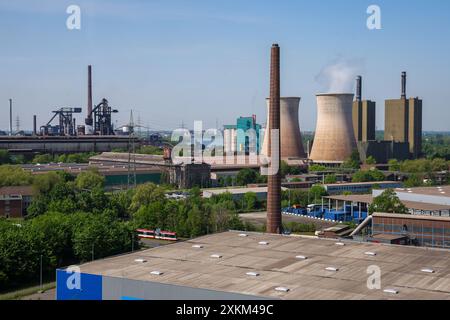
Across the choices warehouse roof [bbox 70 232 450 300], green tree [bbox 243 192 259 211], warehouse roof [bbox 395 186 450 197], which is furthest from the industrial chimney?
warehouse roof [bbox 70 232 450 300]

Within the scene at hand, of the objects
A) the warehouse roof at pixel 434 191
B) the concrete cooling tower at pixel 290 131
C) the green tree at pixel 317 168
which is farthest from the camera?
the green tree at pixel 317 168

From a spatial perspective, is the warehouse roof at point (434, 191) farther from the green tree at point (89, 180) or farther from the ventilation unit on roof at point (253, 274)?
the ventilation unit on roof at point (253, 274)

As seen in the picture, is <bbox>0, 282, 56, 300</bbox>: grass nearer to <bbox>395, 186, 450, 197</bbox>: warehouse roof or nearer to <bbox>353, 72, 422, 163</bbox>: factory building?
<bbox>395, 186, 450, 197</bbox>: warehouse roof

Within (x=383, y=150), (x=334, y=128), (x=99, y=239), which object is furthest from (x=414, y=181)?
(x=99, y=239)

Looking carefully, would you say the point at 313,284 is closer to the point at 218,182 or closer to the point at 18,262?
the point at 18,262

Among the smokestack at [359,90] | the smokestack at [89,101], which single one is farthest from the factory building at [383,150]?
the smokestack at [89,101]
